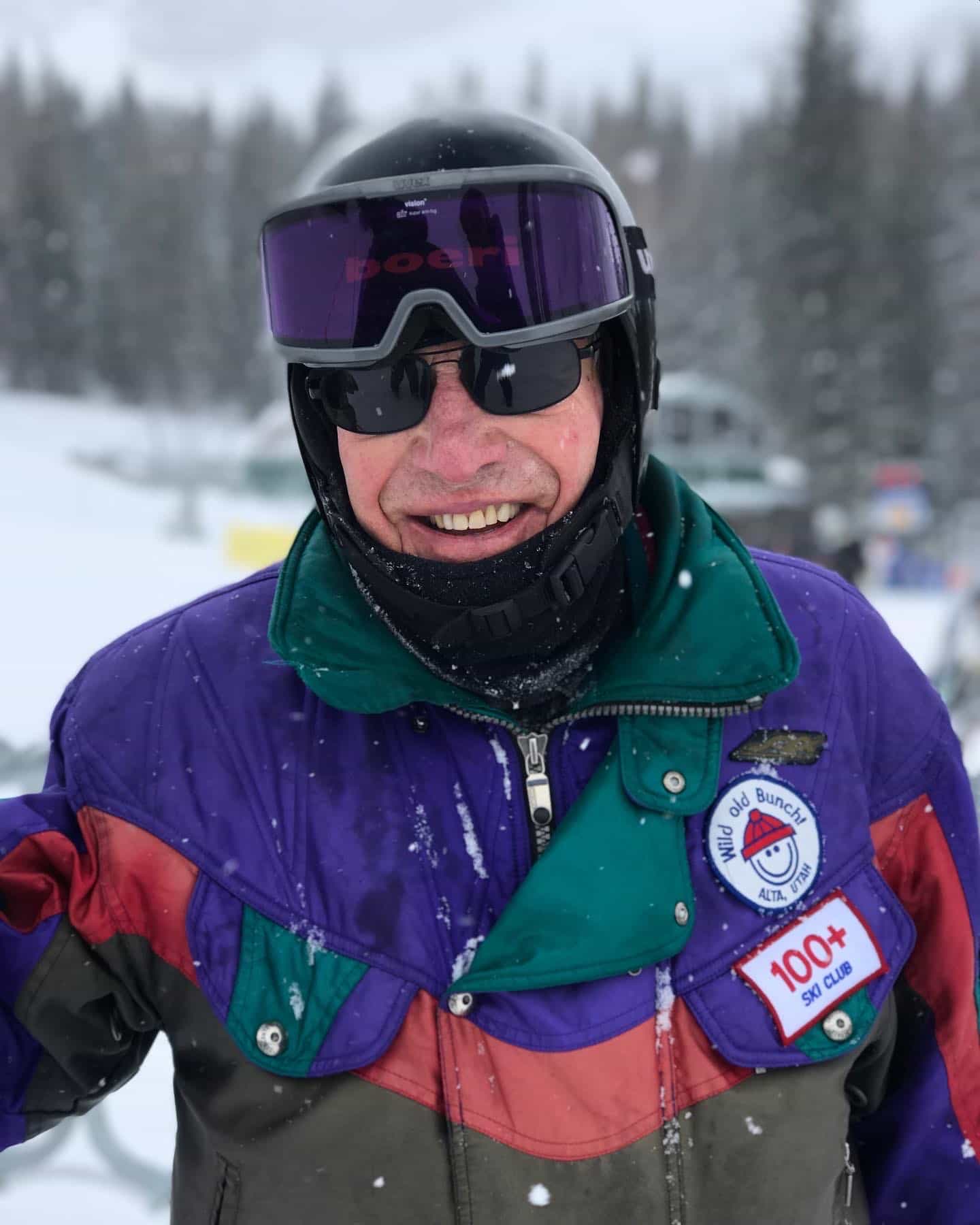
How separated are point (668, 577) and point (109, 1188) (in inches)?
Result: 85.5

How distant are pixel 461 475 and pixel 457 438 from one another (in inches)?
2.1

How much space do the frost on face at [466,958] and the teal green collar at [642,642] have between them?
0.93ft

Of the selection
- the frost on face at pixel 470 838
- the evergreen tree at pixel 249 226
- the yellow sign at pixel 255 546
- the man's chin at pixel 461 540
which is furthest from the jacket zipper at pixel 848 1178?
the evergreen tree at pixel 249 226

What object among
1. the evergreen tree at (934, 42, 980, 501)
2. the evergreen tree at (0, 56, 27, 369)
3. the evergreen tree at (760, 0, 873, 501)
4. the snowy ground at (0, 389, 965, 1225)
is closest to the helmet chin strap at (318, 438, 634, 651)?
the snowy ground at (0, 389, 965, 1225)

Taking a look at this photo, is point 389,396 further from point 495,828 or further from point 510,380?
A: point 495,828

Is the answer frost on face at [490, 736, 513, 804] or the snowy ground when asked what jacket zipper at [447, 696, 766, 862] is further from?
the snowy ground

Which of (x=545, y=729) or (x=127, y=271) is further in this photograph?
(x=127, y=271)

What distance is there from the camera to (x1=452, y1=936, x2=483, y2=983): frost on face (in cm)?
133

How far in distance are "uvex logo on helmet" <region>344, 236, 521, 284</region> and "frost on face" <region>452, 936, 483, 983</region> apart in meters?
0.92

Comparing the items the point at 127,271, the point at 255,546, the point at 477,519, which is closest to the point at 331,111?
the point at 127,271

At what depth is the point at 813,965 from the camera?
4.58 feet

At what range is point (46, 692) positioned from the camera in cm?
766

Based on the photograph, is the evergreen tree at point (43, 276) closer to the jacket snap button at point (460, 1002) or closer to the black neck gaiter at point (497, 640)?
the black neck gaiter at point (497, 640)

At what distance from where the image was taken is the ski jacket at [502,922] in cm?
129
